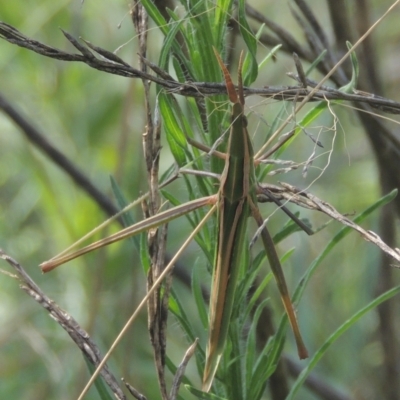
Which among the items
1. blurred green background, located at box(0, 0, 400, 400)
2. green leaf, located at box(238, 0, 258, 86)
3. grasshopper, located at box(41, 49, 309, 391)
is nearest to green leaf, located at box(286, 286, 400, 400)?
grasshopper, located at box(41, 49, 309, 391)

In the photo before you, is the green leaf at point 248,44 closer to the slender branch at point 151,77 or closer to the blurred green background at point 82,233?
the slender branch at point 151,77

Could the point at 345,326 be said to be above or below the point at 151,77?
below

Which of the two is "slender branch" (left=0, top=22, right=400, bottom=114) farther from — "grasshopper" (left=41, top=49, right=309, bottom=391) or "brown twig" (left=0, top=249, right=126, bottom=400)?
"brown twig" (left=0, top=249, right=126, bottom=400)

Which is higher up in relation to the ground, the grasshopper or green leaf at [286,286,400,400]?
the grasshopper

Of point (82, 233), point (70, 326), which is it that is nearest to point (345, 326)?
point (70, 326)

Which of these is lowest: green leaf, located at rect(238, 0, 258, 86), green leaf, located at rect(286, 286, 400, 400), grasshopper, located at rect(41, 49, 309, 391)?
green leaf, located at rect(286, 286, 400, 400)

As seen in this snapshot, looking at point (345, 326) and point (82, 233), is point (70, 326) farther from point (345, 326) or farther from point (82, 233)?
point (82, 233)

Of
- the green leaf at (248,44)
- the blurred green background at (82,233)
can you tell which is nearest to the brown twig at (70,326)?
the green leaf at (248,44)

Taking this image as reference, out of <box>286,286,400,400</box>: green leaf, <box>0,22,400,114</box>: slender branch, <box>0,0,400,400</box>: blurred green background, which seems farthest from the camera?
<box>0,0,400,400</box>: blurred green background

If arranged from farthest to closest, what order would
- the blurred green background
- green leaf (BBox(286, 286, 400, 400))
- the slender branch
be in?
the blurred green background → green leaf (BBox(286, 286, 400, 400)) → the slender branch
